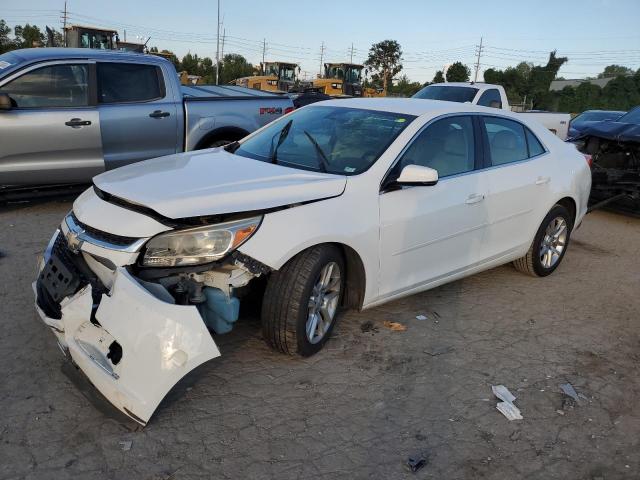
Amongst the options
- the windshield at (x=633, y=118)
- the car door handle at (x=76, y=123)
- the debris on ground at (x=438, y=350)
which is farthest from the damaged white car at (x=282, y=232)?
the windshield at (x=633, y=118)

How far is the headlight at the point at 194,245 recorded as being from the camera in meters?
3.20

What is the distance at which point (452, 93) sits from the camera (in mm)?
11906

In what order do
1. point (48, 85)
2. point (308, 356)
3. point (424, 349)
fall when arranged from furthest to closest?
point (48, 85) → point (424, 349) → point (308, 356)

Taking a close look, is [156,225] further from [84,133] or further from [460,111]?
[84,133]

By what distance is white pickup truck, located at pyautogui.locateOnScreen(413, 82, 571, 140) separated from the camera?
11.7 m

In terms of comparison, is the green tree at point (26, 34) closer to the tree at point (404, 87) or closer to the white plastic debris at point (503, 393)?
the tree at point (404, 87)

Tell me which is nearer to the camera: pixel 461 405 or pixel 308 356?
pixel 461 405

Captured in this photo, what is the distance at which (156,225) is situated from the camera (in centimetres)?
317

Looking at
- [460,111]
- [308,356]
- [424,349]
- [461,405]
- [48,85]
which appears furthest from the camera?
[48,85]

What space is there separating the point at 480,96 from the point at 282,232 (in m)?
9.32

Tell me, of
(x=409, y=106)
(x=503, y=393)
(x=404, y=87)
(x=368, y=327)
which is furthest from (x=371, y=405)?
(x=404, y=87)

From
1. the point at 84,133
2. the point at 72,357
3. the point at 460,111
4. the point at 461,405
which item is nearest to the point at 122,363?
the point at 72,357

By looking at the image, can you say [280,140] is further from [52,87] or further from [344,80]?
[344,80]

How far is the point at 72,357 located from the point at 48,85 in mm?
4517
